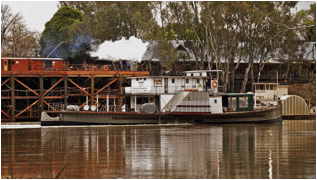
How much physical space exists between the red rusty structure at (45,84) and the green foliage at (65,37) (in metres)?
7.37

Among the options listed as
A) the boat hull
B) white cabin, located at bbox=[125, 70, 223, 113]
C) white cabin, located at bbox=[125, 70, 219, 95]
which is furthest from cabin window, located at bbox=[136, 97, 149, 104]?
the boat hull

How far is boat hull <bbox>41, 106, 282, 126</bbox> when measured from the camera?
38.6 m

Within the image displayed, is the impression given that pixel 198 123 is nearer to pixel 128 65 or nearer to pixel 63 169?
pixel 128 65

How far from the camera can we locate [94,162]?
17.9 meters

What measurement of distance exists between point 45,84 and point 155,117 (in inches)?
830

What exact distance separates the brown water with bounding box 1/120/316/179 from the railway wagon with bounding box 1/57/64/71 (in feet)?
84.4

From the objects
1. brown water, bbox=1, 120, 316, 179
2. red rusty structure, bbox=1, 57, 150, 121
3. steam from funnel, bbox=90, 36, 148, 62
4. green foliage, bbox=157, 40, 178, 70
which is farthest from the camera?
steam from funnel, bbox=90, 36, 148, 62

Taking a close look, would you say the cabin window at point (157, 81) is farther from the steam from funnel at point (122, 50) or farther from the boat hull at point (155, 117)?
the steam from funnel at point (122, 50)

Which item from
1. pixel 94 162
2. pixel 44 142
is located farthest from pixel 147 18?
pixel 94 162

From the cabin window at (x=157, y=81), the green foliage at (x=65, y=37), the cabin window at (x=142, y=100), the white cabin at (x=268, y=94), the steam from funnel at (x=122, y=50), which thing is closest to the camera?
the cabin window at (x=157, y=81)

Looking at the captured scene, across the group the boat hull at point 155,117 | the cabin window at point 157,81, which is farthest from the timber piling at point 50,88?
the boat hull at point 155,117

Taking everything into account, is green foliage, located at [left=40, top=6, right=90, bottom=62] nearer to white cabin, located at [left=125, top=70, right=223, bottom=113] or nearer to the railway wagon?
the railway wagon

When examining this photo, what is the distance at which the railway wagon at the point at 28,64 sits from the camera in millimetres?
51594

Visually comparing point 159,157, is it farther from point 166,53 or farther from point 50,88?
point 166,53
